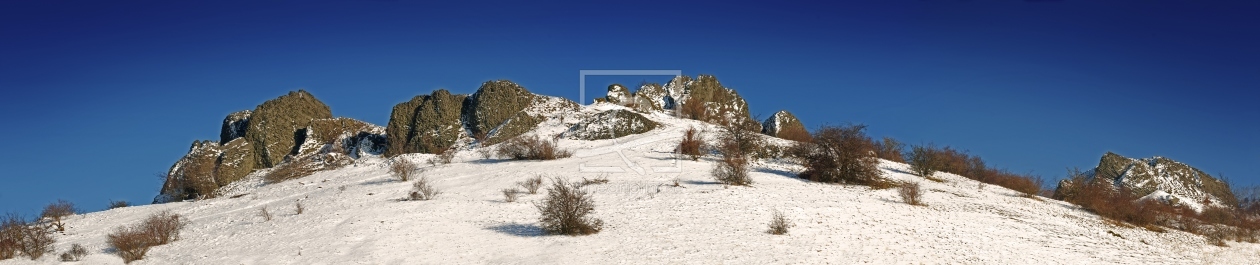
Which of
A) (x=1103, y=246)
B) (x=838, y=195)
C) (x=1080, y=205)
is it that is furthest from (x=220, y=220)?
(x=1080, y=205)

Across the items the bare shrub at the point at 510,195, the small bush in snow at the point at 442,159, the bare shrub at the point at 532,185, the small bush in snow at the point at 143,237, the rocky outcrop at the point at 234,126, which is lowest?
the small bush in snow at the point at 143,237

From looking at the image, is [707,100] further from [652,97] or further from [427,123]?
[427,123]

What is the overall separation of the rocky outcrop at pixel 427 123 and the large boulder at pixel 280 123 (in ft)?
17.6

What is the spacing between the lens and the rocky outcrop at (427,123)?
4022cm

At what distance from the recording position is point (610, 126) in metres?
39.3

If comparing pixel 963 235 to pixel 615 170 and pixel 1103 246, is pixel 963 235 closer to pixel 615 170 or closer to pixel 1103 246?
pixel 1103 246

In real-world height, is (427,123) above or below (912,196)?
above

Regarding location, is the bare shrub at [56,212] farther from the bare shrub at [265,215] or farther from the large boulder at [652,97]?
the large boulder at [652,97]

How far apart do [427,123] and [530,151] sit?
1183 cm

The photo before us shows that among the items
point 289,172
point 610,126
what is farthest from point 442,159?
point 610,126

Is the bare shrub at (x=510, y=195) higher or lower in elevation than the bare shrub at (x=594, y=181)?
lower

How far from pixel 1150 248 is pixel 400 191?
21.2 metres

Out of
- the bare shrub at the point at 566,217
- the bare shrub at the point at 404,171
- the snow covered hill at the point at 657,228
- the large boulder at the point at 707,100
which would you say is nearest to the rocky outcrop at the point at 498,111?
the bare shrub at the point at 404,171

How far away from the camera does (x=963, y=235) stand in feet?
58.7
